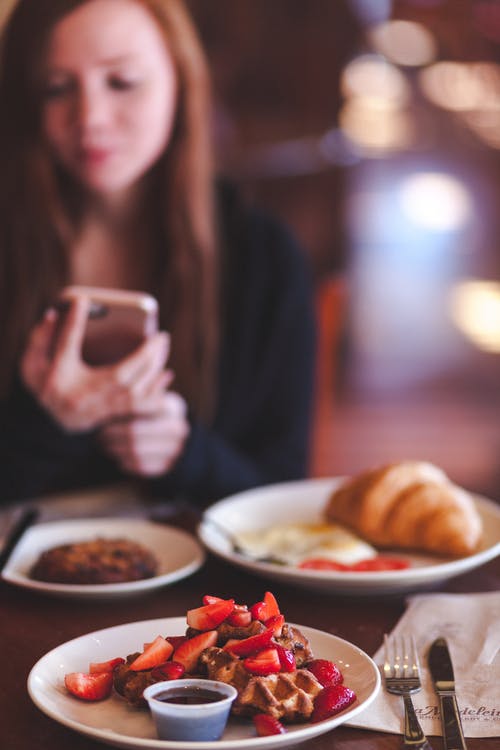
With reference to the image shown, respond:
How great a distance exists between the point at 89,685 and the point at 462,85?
239 inches

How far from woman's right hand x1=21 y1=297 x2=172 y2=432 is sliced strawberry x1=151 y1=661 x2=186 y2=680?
27.1 inches

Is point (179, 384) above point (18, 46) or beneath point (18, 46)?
beneath

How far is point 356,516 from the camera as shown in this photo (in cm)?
108

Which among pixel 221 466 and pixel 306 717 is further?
pixel 221 466

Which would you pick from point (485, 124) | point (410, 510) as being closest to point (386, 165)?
point (485, 124)

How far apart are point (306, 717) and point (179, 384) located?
1.10 m

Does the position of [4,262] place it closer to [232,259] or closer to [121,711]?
[232,259]

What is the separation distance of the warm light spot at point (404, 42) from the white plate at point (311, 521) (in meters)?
5.11

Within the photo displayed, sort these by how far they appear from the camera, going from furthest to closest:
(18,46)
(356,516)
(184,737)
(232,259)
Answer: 1. (232,259)
2. (18,46)
3. (356,516)
4. (184,737)

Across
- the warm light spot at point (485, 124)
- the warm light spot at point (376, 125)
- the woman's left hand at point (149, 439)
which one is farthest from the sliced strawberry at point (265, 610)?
the warm light spot at point (485, 124)

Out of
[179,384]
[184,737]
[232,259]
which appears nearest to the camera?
[184,737]

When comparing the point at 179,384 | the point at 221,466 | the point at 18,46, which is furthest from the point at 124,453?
the point at 18,46

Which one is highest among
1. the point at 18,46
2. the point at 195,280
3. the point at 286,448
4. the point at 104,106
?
the point at 18,46

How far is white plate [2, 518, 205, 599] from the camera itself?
2.90ft
